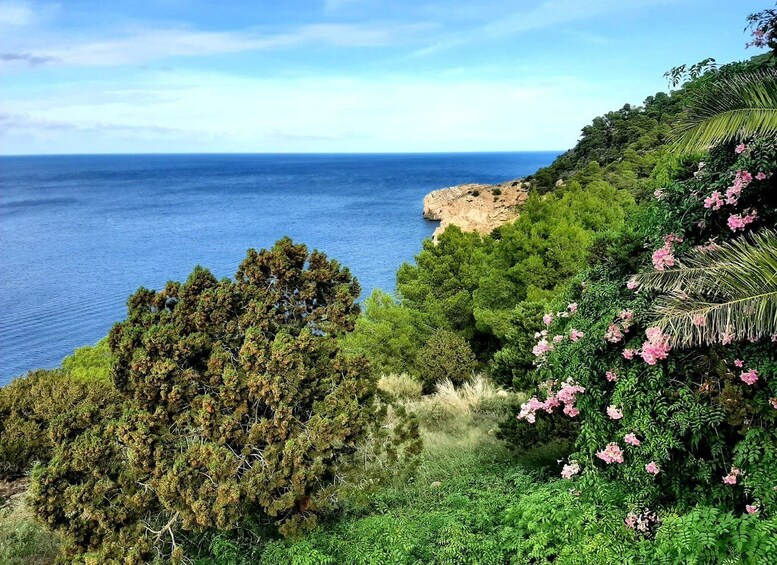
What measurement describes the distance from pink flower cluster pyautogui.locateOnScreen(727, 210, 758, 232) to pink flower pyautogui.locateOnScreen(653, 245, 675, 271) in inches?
25.8

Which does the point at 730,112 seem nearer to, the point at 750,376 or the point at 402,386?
the point at 750,376

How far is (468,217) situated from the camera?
2163 inches

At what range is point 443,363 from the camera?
1820 cm

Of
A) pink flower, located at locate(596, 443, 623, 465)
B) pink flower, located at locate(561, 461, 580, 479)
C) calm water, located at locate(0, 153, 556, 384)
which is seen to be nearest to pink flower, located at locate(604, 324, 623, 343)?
pink flower, located at locate(596, 443, 623, 465)

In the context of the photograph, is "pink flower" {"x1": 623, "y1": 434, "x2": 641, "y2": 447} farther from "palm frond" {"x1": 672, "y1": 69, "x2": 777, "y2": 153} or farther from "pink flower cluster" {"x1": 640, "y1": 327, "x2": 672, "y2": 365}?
"palm frond" {"x1": 672, "y1": 69, "x2": 777, "y2": 153}

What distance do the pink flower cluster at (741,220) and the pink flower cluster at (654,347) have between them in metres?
1.48

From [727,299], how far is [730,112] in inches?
80.2

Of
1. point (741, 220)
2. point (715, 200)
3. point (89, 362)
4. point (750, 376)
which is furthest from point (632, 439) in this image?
point (89, 362)

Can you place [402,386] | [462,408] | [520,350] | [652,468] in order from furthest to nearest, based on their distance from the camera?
[402,386]
[462,408]
[520,350]
[652,468]

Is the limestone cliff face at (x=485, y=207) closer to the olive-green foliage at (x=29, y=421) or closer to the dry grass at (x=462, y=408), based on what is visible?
the dry grass at (x=462, y=408)

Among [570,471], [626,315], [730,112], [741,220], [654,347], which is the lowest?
[570,471]

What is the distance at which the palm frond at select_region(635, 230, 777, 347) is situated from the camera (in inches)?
221

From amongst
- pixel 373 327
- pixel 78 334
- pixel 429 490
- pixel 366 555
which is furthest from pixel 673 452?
pixel 78 334

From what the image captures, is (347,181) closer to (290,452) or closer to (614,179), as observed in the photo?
(614,179)
